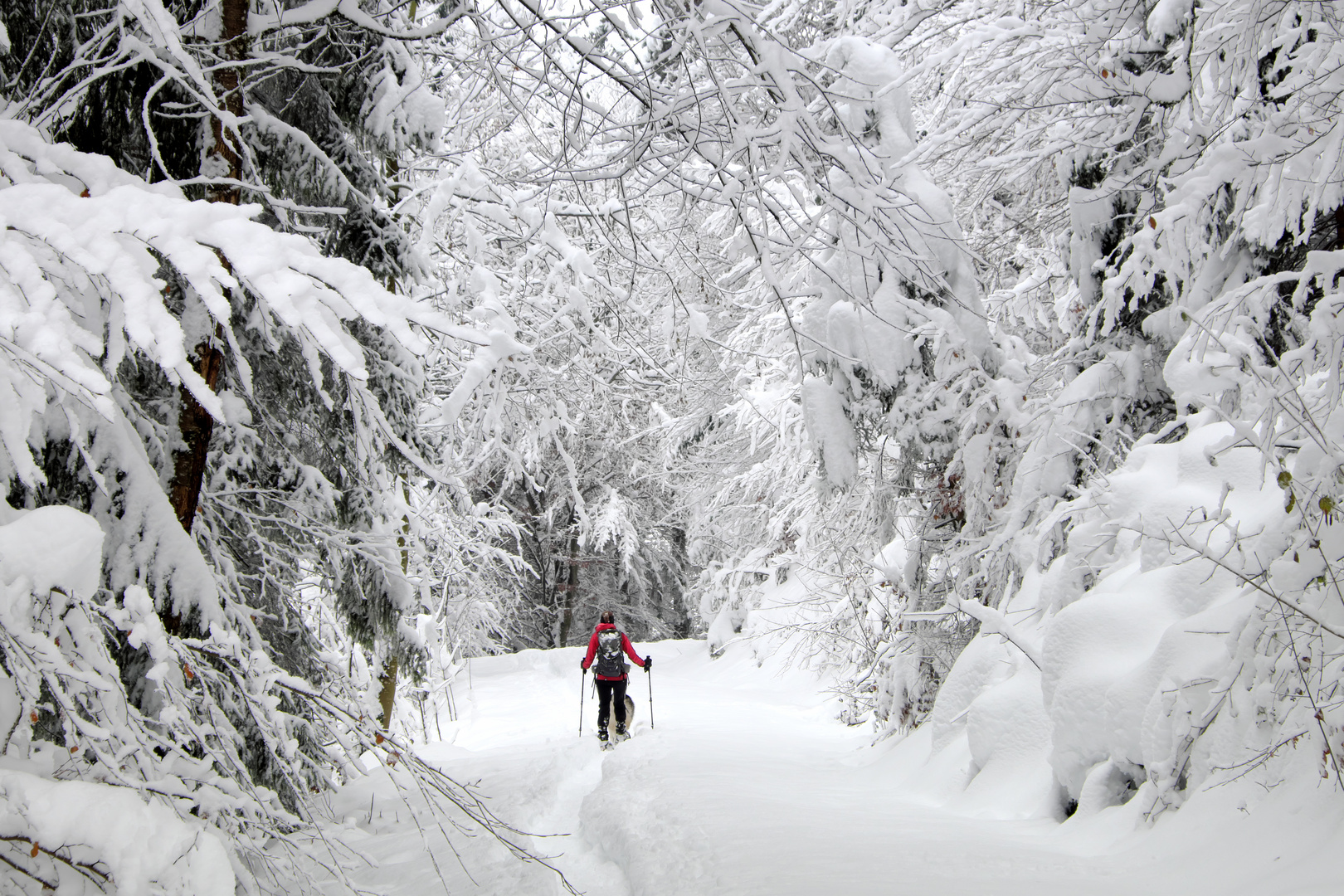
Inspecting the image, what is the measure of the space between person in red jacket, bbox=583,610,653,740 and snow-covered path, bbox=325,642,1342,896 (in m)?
0.46

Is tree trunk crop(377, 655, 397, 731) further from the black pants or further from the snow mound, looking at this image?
the snow mound

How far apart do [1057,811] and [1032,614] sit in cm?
172

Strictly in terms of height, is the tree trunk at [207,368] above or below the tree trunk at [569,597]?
above

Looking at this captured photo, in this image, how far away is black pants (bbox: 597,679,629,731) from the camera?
8.96m

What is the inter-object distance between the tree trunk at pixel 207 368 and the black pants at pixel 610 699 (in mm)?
6554

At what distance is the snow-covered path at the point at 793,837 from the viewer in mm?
3098

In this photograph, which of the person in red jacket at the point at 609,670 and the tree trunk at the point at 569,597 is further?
the tree trunk at the point at 569,597

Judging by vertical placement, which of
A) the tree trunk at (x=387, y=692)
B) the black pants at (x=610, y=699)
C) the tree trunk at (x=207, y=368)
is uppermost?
the tree trunk at (x=207, y=368)

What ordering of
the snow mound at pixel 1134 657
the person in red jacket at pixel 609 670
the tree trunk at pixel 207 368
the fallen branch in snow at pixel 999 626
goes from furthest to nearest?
the person in red jacket at pixel 609 670, the fallen branch in snow at pixel 999 626, the snow mound at pixel 1134 657, the tree trunk at pixel 207 368

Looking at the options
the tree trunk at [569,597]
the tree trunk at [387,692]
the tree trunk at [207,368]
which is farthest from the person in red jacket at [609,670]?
the tree trunk at [569,597]

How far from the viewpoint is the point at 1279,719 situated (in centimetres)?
322

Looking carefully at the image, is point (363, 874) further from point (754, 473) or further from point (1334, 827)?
point (754, 473)

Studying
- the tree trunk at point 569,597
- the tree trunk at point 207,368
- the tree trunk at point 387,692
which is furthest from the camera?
the tree trunk at point 569,597

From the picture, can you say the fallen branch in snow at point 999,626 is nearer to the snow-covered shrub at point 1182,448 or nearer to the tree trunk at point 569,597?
the snow-covered shrub at point 1182,448
